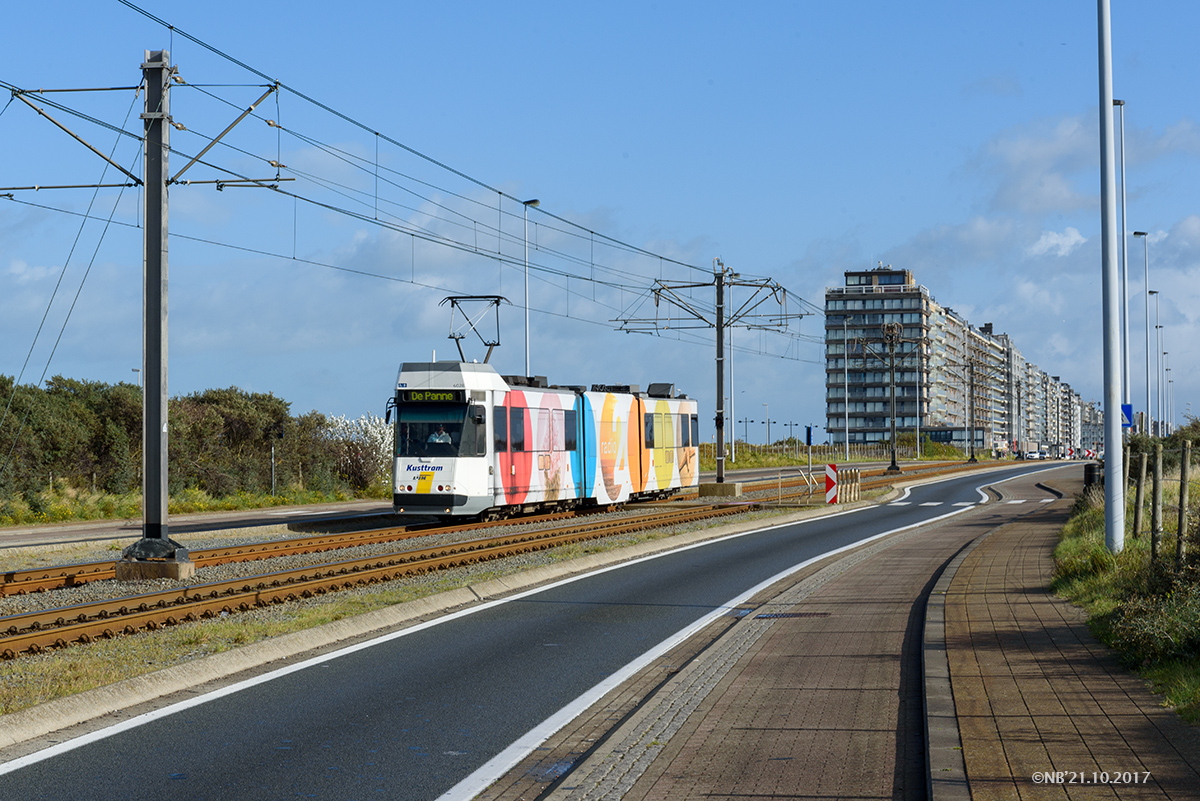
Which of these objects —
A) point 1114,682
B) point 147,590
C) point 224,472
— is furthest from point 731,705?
point 224,472

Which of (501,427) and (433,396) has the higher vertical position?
(433,396)

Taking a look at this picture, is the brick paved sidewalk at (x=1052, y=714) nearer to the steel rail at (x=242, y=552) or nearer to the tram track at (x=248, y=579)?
the tram track at (x=248, y=579)

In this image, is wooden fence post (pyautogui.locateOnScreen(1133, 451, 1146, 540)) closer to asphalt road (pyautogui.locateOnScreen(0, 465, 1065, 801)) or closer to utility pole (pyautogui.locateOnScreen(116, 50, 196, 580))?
asphalt road (pyautogui.locateOnScreen(0, 465, 1065, 801))

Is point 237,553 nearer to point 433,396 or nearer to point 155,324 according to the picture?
point 155,324

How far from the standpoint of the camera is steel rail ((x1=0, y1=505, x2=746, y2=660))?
39.9 ft

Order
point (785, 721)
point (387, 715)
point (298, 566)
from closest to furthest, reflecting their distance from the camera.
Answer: point (785, 721) < point (387, 715) < point (298, 566)

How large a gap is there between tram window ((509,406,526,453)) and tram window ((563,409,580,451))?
8.88 feet

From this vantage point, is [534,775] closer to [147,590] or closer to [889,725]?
[889,725]

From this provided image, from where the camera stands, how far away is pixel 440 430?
1117 inches

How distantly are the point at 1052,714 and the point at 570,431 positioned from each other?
Answer: 26574 mm

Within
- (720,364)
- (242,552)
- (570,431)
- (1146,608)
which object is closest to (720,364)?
(720,364)

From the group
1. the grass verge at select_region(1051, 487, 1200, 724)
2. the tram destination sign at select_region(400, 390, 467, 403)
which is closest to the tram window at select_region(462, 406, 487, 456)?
the tram destination sign at select_region(400, 390, 467, 403)

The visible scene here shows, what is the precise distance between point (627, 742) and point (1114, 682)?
11.4 ft

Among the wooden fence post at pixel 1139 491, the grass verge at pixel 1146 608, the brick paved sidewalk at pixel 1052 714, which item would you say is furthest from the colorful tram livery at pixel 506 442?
the brick paved sidewalk at pixel 1052 714
